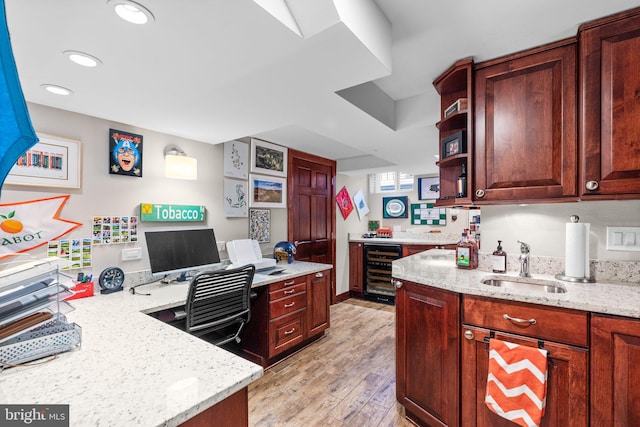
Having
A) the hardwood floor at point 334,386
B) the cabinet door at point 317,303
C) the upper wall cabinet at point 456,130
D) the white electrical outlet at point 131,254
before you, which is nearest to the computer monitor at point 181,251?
the white electrical outlet at point 131,254

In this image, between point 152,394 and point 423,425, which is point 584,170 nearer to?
point 423,425

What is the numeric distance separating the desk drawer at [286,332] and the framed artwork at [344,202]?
6.90ft

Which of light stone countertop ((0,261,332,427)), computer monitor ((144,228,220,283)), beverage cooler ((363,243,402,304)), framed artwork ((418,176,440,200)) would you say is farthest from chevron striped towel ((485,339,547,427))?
framed artwork ((418,176,440,200))

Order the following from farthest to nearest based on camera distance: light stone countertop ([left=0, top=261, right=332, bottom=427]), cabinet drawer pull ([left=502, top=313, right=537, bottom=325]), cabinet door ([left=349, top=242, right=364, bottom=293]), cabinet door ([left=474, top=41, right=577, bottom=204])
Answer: cabinet door ([left=349, top=242, right=364, bottom=293]), cabinet door ([left=474, top=41, right=577, bottom=204]), cabinet drawer pull ([left=502, top=313, right=537, bottom=325]), light stone countertop ([left=0, top=261, right=332, bottom=427])

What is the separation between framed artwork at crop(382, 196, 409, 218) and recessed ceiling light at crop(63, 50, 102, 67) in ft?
14.5

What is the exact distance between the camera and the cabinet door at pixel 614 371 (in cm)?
115

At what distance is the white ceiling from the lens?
1049mm

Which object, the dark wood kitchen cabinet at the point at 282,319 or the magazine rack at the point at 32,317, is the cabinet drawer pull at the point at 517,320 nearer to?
the dark wood kitchen cabinet at the point at 282,319

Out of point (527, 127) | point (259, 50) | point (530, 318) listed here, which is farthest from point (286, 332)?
point (527, 127)

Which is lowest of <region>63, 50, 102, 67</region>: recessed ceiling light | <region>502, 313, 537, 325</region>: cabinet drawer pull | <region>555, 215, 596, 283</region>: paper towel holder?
<region>502, 313, 537, 325</region>: cabinet drawer pull

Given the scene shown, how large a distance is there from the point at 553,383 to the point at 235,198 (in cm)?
263

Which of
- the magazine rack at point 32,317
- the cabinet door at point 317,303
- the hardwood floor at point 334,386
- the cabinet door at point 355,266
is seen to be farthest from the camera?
the cabinet door at point 355,266

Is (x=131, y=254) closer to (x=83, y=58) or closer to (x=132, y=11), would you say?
(x=83, y=58)

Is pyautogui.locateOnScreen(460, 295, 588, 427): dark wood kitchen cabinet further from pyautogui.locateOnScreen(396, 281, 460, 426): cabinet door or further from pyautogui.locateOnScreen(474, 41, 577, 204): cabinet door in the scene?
pyautogui.locateOnScreen(474, 41, 577, 204): cabinet door
